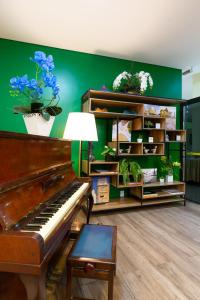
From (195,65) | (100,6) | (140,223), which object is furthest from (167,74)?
(140,223)

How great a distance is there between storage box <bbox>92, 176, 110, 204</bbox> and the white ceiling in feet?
6.80

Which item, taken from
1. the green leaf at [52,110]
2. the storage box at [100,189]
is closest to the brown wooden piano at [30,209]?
the green leaf at [52,110]

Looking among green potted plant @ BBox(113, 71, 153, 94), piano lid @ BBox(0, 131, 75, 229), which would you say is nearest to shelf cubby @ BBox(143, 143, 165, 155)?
green potted plant @ BBox(113, 71, 153, 94)

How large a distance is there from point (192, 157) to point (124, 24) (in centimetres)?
356

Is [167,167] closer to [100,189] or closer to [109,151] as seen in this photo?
[109,151]

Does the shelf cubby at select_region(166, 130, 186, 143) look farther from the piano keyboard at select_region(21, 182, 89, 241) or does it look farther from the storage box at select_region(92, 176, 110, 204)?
the piano keyboard at select_region(21, 182, 89, 241)

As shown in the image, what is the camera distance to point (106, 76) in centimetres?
332

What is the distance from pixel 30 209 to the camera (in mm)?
1046

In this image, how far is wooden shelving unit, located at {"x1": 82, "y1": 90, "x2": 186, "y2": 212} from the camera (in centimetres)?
298

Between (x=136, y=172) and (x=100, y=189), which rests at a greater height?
(x=136, y=172)

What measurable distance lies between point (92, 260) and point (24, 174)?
63cm

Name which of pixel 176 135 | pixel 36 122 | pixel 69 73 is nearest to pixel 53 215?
pixel 36 122

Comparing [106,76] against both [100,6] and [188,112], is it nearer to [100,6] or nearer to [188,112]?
[100,6]

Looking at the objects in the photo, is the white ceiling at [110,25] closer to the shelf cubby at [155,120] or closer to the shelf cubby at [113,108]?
the shelf cubby at [113,108]
